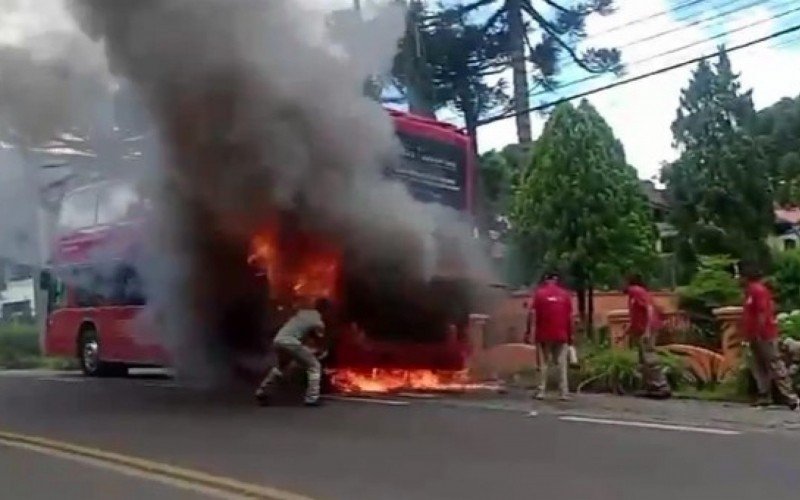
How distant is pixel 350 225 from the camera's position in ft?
50.6

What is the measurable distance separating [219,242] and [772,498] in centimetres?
965

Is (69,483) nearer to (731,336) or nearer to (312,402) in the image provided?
(312,402)

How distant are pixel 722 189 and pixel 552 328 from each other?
64.3 ft

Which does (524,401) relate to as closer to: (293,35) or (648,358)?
(648,358)

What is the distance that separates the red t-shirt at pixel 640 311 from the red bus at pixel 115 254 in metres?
2.78

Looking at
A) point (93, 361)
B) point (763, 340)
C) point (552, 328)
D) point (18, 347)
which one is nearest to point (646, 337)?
point (552, 328)

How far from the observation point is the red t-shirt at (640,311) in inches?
602

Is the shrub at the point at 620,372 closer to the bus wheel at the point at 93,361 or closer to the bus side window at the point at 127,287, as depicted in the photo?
the bus side window at the point at 127,287

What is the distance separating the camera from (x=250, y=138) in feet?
47.6

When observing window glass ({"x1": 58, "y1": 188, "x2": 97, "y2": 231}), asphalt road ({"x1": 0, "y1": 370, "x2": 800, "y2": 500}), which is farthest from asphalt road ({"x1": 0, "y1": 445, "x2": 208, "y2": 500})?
window glass ({"x1": 58, "y1": 188, "x2": 97, "y2": 231})

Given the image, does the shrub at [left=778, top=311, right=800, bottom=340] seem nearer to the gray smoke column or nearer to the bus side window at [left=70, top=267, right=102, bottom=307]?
the gray smoke column

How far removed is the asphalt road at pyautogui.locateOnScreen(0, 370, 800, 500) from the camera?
7977 millimetres

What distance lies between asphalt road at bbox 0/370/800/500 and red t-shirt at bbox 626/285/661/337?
287cm

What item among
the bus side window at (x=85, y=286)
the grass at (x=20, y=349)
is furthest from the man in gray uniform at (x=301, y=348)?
the grass at (x=20, y=349)
